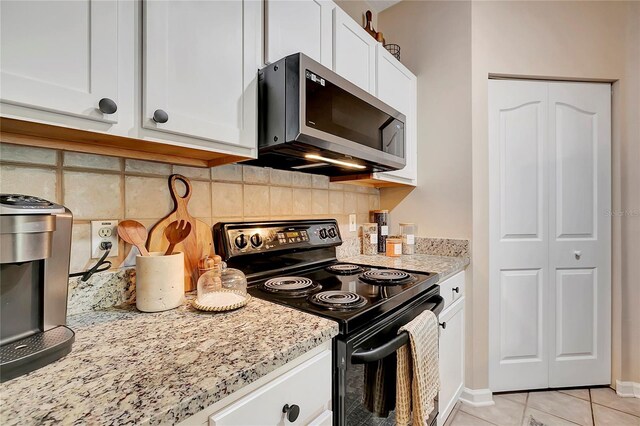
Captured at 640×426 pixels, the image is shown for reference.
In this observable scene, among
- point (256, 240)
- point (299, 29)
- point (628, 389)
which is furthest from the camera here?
point (628, 389)

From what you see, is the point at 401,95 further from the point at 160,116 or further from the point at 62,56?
the point at 62,56

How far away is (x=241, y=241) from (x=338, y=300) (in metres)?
0.50

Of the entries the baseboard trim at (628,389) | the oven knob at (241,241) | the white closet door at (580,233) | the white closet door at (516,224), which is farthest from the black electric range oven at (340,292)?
the baseboard trim at (628,389)

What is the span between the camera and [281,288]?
107 centimetres

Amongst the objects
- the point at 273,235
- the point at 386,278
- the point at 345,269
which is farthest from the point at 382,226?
the point at 273,235

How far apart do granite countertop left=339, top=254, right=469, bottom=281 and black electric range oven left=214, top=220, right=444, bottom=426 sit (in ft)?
0.40

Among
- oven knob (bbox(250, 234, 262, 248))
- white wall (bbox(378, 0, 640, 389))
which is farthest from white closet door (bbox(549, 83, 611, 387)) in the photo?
oven knob (bbox(250, 234, 262, 248))

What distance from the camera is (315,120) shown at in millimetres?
1013

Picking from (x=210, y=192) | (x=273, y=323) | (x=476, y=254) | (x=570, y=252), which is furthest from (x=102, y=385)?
(x=570, y=252)

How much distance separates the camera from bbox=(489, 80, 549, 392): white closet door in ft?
6.10

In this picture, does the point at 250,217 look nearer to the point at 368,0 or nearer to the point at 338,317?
the point at 338,317

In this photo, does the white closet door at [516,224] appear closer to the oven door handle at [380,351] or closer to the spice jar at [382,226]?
the spice jar at [382,226]

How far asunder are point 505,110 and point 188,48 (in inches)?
74.7

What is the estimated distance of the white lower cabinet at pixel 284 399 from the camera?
54 cm
